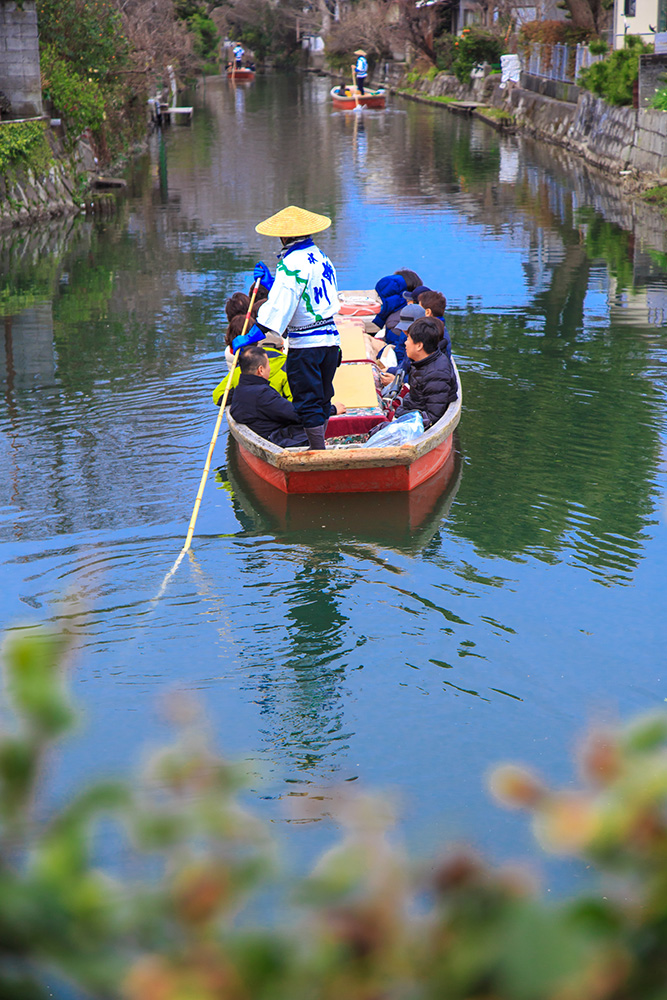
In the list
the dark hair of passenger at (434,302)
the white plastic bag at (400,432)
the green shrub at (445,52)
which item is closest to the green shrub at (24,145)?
the dark hair of passenger at (434,302)

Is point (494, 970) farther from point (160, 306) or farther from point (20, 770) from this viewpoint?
point (160, 306)

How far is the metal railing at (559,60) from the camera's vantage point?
109 feet

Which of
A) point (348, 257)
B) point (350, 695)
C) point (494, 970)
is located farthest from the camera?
point (348, 257)

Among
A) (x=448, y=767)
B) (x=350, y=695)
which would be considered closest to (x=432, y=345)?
(x=350, y=695)

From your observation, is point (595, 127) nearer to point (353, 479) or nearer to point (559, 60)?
point (559, 60)

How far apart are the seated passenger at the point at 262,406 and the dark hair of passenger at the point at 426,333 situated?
1.25 metres

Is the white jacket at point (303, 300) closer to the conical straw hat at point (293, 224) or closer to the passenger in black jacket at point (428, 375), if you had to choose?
the conical straw hat at point (293, 224)

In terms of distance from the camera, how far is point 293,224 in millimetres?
7637

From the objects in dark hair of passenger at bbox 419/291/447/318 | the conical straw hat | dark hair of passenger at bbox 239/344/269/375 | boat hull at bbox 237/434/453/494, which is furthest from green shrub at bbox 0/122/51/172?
boat hull at bbox 237/434/453/494

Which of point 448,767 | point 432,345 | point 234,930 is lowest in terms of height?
point 448,767

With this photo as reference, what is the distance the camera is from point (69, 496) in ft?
26.0

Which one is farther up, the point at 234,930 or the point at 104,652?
the point at 234,930

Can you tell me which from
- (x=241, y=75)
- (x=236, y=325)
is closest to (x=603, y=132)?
(x=236, y=325)

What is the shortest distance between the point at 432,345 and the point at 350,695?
4.04 m
